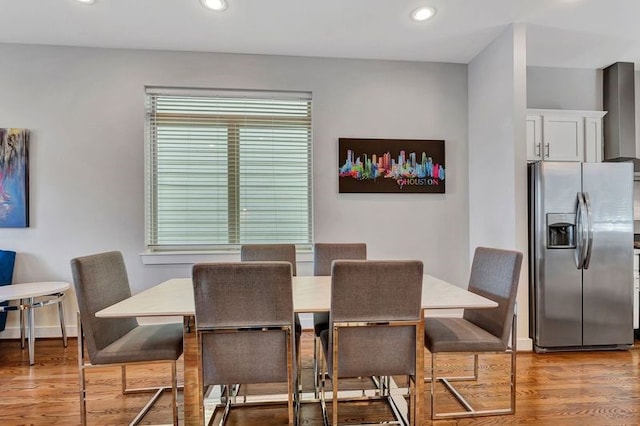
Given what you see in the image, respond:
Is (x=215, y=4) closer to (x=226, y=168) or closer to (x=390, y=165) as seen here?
(x=226, y=168)

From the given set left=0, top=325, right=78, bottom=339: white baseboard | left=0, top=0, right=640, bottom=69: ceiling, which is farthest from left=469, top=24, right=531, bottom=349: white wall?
left=0, top=325, right=78, bottom=339: white baseboard

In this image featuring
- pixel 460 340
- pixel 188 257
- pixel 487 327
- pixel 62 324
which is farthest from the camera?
pixel 188 257

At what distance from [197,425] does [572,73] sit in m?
4.58

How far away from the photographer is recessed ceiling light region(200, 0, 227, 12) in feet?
8.21

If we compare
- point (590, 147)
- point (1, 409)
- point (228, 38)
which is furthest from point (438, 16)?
point (1, 409)

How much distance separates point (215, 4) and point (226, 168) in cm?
139

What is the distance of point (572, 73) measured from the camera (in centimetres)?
364

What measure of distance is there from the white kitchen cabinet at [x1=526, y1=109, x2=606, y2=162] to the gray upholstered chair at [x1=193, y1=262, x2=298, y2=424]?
2.89 metres

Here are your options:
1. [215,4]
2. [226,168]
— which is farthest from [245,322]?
[215,4]

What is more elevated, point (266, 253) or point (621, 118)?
point (621, 118)

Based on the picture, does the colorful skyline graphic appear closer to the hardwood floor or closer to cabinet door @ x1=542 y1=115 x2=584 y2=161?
cabinet door @ x1=542 y1=115 x2=584 y2=161

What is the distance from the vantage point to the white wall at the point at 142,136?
3121mm

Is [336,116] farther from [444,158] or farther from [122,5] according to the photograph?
[122,5]

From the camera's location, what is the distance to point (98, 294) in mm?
1789
